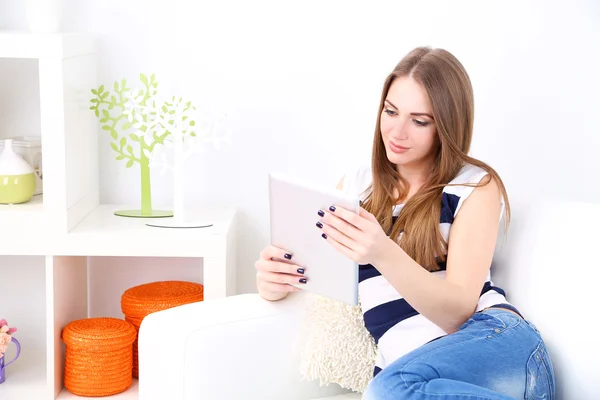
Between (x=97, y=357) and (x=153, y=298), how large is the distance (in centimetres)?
21

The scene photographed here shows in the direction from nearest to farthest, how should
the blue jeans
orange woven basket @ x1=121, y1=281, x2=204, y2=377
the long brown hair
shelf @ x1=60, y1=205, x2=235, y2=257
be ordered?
the blue jeans
the long brown hair
shelf @ x1=60, y1=205, x2=235, y2=257
orange woven basket @ x1=121, y1=281, x2=204, y2=377

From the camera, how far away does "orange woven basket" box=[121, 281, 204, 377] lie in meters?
2.11

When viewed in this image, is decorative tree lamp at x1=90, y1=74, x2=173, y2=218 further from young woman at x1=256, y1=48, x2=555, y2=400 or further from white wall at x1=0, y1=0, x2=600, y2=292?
young woman at x1=256, y1=48, x2=555, y2=400

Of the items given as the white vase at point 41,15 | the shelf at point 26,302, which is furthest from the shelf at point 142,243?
the white vase at point 41,15

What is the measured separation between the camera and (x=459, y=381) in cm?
133

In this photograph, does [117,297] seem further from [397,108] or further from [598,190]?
[598,190]

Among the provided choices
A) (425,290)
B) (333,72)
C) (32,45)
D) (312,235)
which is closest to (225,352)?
(312,235)

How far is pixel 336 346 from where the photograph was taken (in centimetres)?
167

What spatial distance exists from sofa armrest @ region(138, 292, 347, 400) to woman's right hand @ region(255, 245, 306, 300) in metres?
0.04

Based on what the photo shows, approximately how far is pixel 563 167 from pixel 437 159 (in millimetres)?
805

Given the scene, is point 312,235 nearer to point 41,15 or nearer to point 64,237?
point 64,237

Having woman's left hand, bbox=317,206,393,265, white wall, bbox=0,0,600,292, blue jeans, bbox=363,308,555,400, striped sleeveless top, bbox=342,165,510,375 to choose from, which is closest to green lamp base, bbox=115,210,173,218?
white wall, bbox=0,0,600,292

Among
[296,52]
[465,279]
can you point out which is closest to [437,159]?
[465,279]

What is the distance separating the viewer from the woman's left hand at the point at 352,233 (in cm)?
140
